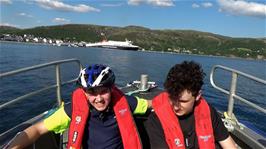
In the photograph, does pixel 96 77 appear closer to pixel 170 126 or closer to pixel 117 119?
pixel 117 119

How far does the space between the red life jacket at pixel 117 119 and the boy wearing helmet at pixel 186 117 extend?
0.28 metres

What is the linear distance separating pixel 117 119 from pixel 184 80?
82 cm

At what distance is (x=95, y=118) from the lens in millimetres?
3438

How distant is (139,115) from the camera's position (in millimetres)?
3910

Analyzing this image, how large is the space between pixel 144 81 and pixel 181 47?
17929 cm

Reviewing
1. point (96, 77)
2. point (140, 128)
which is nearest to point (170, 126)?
point (140, 128)

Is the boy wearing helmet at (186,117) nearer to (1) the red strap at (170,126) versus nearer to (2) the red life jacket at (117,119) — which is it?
(1) the red strap at (170,126)

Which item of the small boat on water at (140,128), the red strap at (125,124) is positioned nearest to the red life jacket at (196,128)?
the red strap at (125,124)

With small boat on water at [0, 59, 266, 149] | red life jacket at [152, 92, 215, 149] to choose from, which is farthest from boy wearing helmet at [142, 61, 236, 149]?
small boat on water at [0, 59, 266, 149]

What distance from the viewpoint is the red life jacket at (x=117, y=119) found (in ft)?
11.0

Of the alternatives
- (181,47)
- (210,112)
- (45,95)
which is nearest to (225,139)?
(210,112)

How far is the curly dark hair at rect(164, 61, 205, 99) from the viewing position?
311 centimetres

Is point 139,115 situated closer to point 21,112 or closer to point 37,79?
point 21,112

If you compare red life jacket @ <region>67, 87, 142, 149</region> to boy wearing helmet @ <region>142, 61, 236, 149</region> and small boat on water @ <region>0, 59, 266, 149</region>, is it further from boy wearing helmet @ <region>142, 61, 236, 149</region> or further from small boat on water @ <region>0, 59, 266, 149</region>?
small boat on water @ <region>0, 59, 266, 149</region>
